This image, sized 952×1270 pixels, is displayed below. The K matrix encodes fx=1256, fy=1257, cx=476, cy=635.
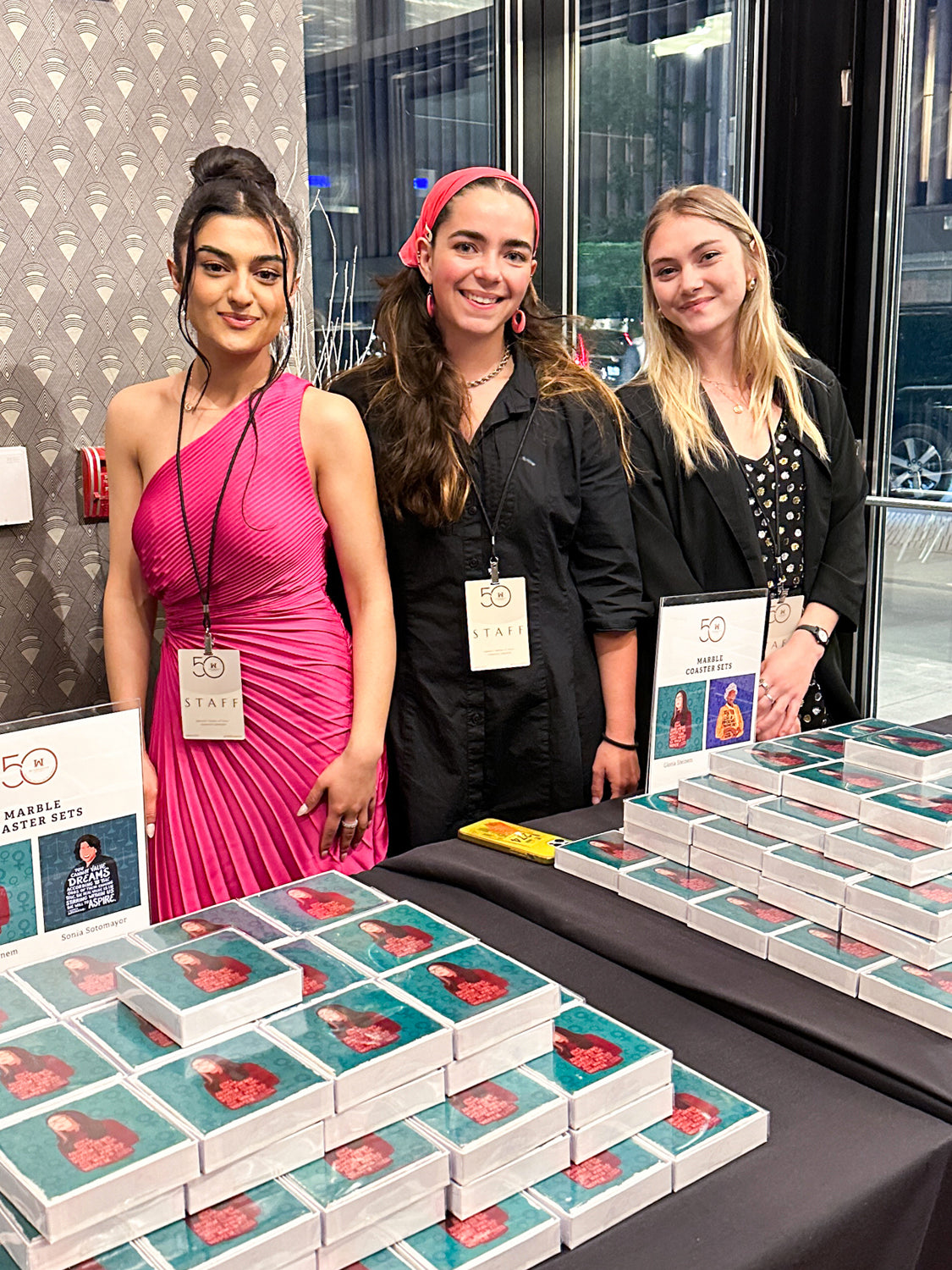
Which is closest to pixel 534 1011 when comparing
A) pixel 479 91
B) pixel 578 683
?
pixel 578 683

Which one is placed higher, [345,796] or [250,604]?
[250,604]

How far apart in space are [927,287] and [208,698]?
264 centimetres

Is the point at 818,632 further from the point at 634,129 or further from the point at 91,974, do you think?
the point at 634,129

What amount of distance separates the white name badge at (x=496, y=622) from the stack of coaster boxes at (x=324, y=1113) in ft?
3.36

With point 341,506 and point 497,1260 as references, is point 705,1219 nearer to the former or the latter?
point 497,1260

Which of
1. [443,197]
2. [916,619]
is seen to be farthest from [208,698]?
[916,619]

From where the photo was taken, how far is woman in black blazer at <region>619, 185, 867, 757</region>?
218 centimetres

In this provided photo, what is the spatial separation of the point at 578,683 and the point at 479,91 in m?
1.88

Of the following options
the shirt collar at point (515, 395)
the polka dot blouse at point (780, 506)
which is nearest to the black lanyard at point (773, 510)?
the polka dot blouse at point (780, 506)

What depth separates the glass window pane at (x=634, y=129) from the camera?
349 centimetres

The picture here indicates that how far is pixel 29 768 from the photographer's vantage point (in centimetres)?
121

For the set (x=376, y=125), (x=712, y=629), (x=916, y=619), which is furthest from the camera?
(x=916, y=619)

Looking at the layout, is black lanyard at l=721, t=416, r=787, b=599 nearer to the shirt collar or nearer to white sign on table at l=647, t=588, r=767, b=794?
the shirt collar

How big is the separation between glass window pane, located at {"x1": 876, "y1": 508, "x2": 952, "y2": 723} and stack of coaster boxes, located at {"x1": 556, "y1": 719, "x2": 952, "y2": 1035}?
2.25m
